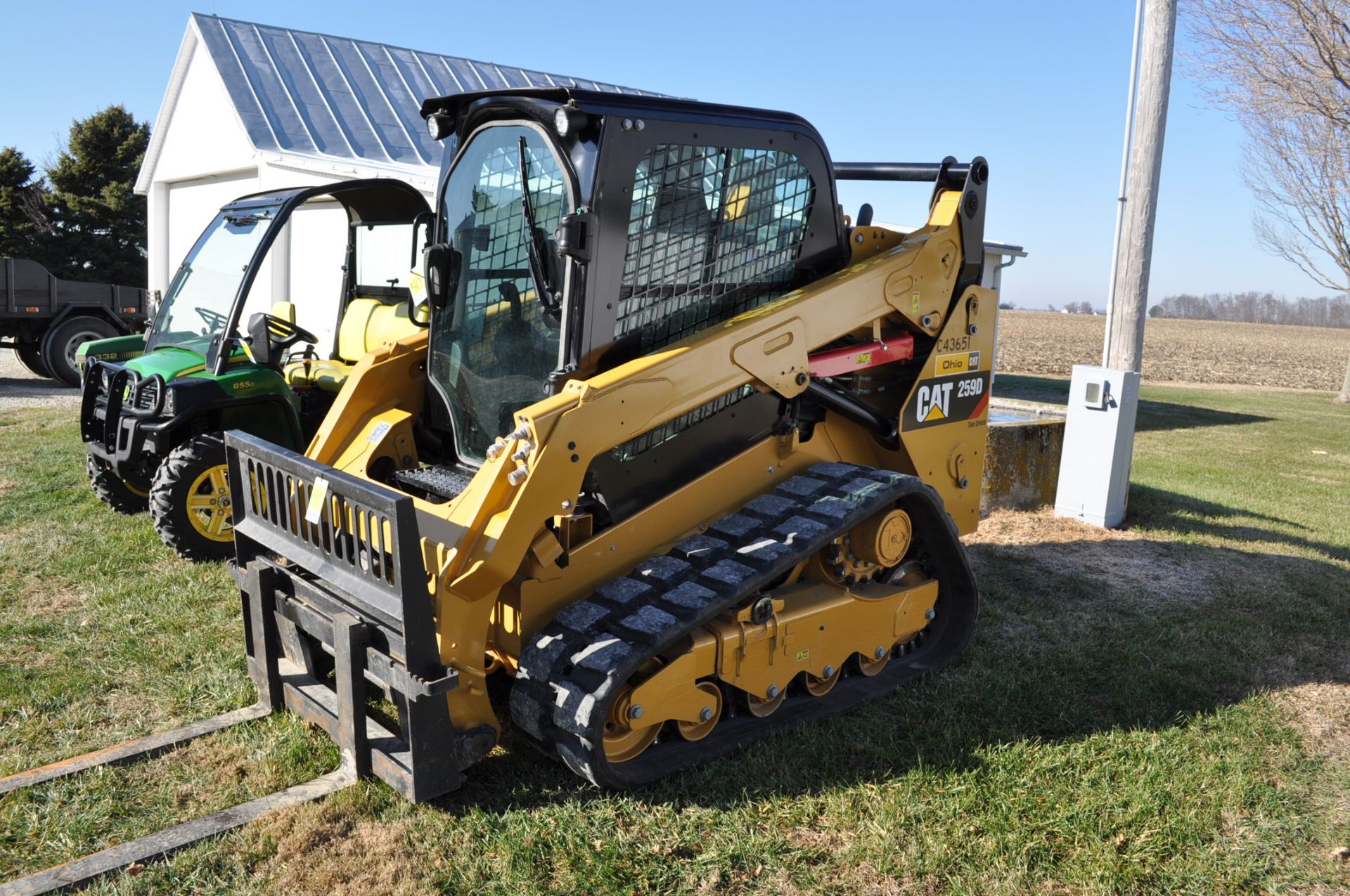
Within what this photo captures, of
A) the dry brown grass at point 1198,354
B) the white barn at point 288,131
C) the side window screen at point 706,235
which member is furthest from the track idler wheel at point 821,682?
the dry brown grass at point 1198,354

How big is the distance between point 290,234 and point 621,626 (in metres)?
12.5

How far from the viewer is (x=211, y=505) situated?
6.16m

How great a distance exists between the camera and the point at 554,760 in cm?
368

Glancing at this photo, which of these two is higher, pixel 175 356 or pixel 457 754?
pixel 175 356

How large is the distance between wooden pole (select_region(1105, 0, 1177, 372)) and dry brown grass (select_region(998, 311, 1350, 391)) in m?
13.1

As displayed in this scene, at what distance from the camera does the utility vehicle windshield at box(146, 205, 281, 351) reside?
6.71m

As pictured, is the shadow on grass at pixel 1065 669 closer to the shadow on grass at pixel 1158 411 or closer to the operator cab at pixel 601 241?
the operator cab at pixel 601 241

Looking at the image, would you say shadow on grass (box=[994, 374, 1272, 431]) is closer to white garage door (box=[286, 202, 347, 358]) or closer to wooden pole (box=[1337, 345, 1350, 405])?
wooden pole (box=[1337, 345, 1350, 405])

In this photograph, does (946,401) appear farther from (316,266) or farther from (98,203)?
(98,203)

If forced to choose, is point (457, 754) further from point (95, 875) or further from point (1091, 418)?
point (1091, 418)

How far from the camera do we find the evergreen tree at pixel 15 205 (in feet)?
88.5

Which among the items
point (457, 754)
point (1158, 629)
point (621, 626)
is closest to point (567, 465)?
point (621, 626)

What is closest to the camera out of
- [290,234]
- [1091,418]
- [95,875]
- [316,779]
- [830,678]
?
[95,875]

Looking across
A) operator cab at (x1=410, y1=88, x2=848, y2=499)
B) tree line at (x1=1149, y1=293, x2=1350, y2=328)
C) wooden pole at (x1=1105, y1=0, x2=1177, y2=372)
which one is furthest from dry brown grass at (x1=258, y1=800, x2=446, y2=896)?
tree line at (x1=1149, y1=293, x2=1350, y2=328)
